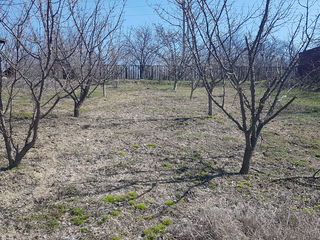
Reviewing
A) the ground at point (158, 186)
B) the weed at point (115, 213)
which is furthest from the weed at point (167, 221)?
the weed at point (115, 213)

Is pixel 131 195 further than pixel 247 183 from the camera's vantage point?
No

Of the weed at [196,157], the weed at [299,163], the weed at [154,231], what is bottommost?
the weed at [154,231]

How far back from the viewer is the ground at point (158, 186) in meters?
2.14

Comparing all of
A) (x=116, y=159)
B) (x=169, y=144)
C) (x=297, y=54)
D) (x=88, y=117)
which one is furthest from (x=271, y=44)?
(x=88, y=117)

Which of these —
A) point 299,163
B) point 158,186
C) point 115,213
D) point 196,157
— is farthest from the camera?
point 196,157

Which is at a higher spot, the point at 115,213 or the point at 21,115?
the point at 21,115

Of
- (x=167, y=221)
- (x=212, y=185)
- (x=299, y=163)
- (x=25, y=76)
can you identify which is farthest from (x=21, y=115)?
(x=299, y=163)

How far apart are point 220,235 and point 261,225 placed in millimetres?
316

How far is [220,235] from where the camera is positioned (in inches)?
77.7

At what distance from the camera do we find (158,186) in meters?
2.99

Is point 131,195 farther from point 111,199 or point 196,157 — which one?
point 196,157

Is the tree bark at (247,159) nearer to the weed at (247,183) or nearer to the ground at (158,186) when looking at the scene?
the ground at (158,186)

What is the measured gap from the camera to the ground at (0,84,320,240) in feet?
7.03

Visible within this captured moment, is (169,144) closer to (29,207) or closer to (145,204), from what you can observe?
(145,204)
